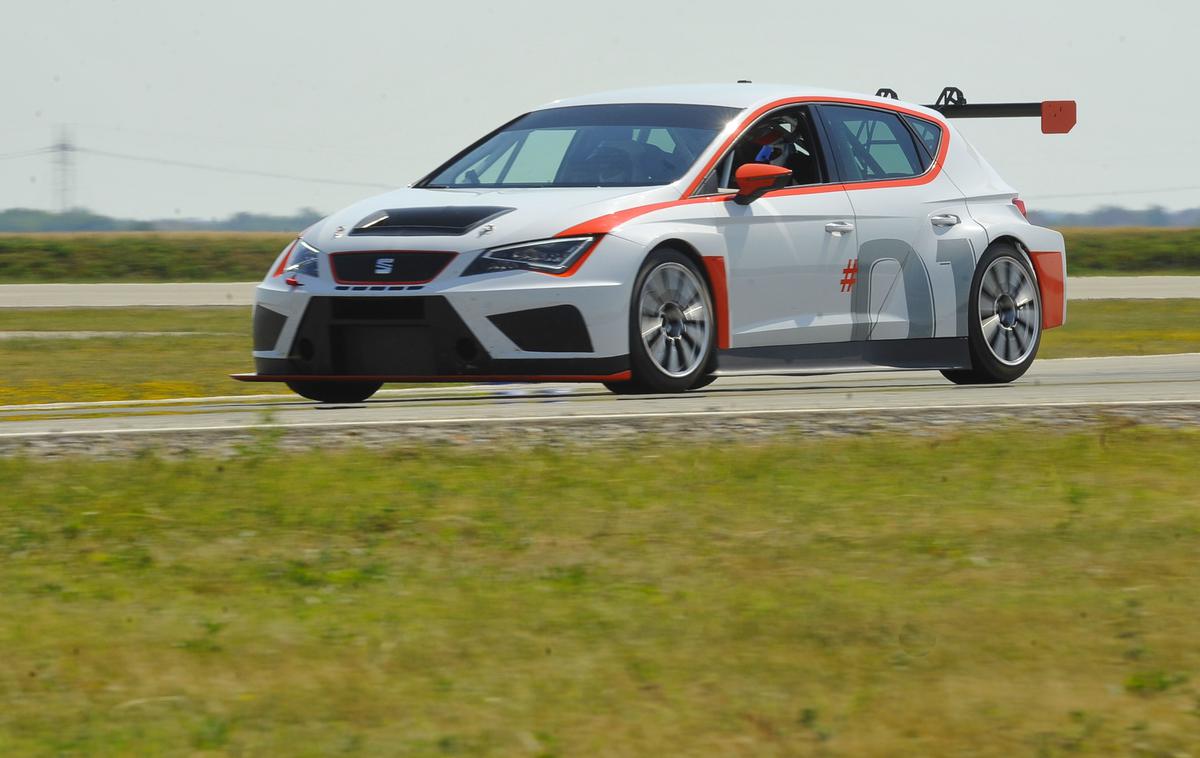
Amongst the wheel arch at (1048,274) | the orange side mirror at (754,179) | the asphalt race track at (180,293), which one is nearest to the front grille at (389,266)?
the orange side mirror at (754,179)

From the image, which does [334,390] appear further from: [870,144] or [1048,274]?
[1048,274]

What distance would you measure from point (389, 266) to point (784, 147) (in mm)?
2503

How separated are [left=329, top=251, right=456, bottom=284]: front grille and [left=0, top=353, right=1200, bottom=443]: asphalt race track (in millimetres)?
622

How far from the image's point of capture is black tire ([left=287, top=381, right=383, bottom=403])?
A: 10.1 metres

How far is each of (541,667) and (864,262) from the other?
616cm

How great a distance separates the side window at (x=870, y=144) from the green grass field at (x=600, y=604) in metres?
3.32

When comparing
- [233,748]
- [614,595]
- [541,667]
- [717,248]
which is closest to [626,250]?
[717,248]

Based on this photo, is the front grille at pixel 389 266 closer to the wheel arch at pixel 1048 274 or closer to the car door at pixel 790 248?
the car door at pixel 790 248

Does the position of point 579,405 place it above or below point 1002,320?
below

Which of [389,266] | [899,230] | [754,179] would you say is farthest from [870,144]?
[389,266]

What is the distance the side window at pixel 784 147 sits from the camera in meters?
9.94

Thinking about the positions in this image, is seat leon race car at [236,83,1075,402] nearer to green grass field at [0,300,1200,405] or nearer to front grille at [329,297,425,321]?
front grille at [329,297,425,321]

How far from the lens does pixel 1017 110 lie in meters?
13.0

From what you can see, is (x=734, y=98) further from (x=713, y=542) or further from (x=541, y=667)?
(x=541, y=667)
